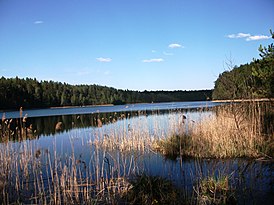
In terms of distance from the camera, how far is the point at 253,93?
9.70 metres

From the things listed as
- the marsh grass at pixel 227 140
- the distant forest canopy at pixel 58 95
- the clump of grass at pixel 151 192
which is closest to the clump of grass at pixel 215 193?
the clump of grass at pixel 151 192

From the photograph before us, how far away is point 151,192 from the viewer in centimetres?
525

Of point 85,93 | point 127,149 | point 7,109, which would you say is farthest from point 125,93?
point 127,149

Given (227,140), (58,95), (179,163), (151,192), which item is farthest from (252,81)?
(58,95)

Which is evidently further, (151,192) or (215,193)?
(215,193)

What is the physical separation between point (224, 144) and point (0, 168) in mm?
7749

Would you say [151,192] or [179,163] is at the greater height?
[151,192]

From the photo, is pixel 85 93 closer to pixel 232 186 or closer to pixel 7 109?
pixel 7 109

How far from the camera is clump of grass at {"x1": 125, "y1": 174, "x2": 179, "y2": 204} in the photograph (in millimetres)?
5160

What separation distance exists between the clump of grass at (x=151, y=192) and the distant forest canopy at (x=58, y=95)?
55.9 m

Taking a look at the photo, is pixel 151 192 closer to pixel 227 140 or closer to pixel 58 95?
pixel 227 140

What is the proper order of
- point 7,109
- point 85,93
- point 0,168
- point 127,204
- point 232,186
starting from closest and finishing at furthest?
1. point 127,204
2. point 232,186
3. point 0,168
4. point 7,109
5. point 85,93

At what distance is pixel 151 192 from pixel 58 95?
79.8 metres

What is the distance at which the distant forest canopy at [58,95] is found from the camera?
61.3 m
